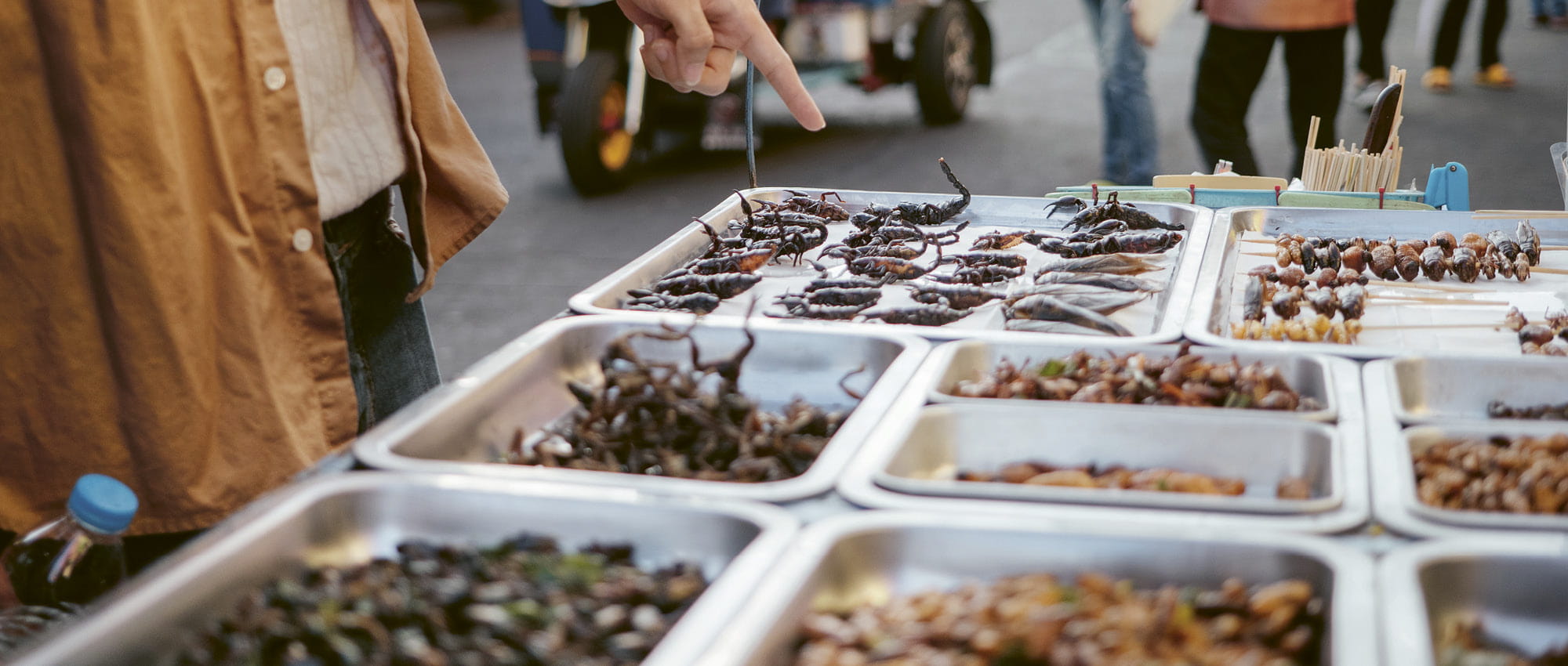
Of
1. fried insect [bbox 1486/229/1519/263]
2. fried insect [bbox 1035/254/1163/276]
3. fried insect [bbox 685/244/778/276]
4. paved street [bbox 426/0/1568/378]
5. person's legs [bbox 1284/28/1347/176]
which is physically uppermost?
person's legs [bbox 1284/28/1347/176]

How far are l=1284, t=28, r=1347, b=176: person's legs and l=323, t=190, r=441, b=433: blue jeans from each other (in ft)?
11.3

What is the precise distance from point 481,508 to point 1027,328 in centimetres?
95

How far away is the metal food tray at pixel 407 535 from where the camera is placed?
1083mm

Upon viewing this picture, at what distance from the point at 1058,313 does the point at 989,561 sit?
832 mm

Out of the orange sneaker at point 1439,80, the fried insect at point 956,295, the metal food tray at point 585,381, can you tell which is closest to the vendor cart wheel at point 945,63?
the orange sneaker at point 1439,80

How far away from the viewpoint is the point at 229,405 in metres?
1.70

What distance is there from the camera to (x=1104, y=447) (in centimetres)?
151

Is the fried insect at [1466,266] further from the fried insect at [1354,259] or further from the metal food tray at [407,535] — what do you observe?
the metal food tray at [407,535]

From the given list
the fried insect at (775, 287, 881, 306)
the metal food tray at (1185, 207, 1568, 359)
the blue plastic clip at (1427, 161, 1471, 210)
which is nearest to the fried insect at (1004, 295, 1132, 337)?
the metal food tray at (1185, 207, 1568, 359)

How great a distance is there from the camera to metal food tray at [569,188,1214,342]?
6.16ft

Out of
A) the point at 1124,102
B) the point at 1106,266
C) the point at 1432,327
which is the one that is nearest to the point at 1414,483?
the point at 1432,327

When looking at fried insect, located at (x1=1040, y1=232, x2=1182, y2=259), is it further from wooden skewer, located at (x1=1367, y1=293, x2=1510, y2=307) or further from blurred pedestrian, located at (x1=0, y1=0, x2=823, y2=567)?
blurred pedestrian, located at (x1=0, y1=0, x2=823, y2=567)

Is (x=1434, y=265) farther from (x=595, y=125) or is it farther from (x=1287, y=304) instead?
(x=595, y=125)

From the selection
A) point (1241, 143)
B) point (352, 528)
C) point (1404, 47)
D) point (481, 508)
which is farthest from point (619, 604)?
point (1404, 47)
